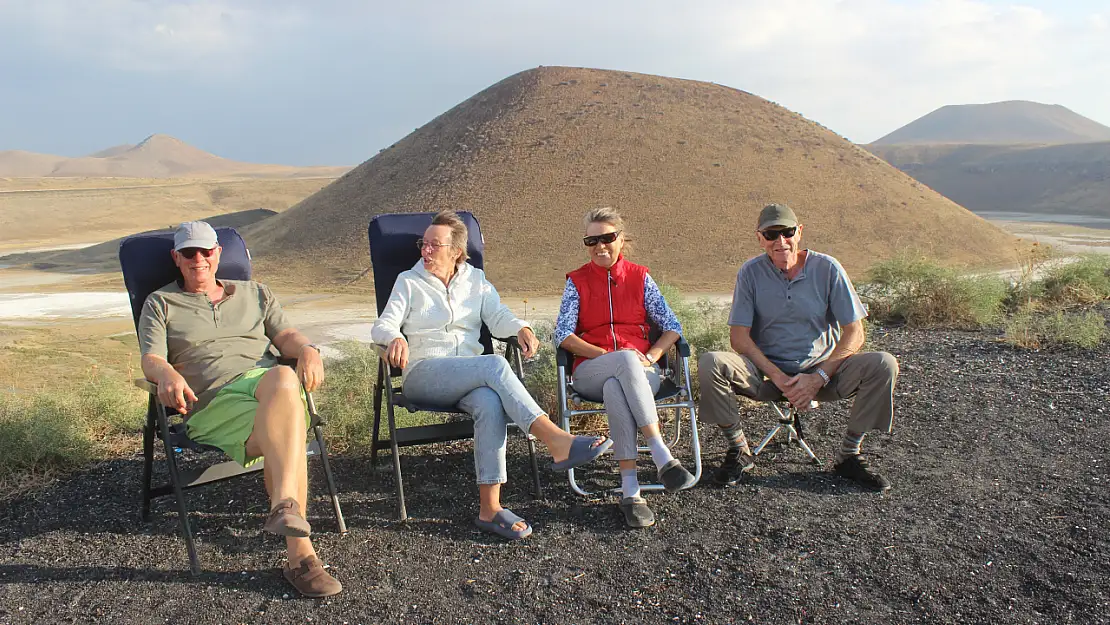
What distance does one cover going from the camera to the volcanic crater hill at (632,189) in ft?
78.1

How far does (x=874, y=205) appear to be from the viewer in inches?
1083

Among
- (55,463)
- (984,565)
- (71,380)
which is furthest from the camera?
(71,380)

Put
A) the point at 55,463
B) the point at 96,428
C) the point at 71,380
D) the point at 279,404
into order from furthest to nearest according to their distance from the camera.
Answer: the point at 71,380 < the point at 96,428 < the point at 55,463 < the point at 279,404

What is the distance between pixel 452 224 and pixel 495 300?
1.48ft

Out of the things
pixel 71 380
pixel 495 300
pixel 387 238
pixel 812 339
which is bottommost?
pixel 71 380

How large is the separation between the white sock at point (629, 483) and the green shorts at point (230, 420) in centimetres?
141

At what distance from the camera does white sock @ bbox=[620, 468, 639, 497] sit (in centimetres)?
361

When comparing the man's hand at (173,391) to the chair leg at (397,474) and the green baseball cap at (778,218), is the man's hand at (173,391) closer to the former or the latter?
the chair leg at (397,474)

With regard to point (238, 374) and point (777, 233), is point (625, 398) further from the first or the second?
point (238, 374)

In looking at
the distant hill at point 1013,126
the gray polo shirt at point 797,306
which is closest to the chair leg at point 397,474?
the gray polo shirt at point 797,306

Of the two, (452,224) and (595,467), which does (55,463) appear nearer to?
(452,224)

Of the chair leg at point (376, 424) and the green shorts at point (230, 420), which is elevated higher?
the green shorts at point (230, 420)

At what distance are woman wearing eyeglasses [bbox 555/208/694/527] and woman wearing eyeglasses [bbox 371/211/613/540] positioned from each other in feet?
0.94

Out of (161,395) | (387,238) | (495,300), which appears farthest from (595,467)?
(161,395)
